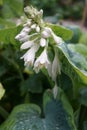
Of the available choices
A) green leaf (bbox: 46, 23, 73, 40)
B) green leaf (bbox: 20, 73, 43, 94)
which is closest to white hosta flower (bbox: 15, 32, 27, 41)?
green leaf (bbox: 46, 23, 73, 40)

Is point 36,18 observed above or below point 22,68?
above

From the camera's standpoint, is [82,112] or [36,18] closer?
[36,18]

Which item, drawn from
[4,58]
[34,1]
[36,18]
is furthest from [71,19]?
[36,18]

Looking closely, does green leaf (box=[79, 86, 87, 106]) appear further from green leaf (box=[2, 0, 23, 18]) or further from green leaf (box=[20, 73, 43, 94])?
green leaf (box=[2, 0, 23, 18])

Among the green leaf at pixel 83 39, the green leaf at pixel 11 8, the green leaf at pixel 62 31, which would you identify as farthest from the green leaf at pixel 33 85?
the green leaf at pixel 11 8

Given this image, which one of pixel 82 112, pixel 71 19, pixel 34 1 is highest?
pixel 34 1

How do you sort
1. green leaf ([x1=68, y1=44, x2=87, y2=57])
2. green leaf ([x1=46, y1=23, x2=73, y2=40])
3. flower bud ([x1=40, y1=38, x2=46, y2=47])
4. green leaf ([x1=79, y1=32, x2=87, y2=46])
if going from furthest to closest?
green leaf ([x1=79, y1=32, x2=87, y2=46])
green leaf ([x1=68, y1=44, x2=87, y2=57])
green leaf ([x1=46, y1=23, x2=73, y2=40])
flower bud ([x1=40, y1=38, x2=46, y2=47])

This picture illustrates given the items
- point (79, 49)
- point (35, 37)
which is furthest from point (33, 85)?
point (35, 37)

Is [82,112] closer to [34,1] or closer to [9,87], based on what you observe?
[9,87]
